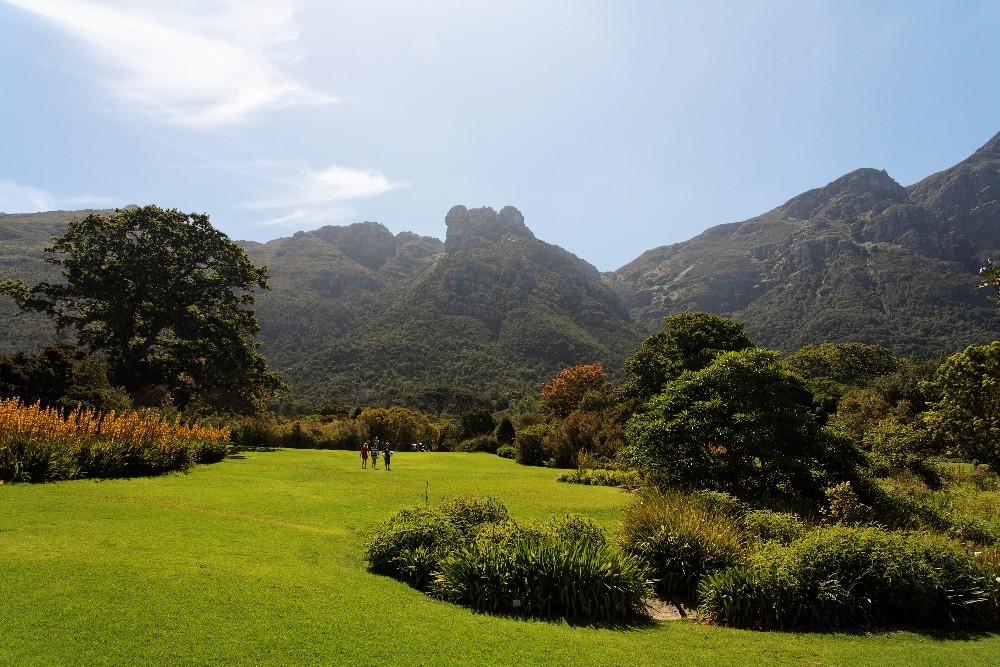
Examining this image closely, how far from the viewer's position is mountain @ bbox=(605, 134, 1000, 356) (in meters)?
86.9

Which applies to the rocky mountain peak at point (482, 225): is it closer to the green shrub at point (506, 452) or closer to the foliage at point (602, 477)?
the green shrub at point (506, 452)

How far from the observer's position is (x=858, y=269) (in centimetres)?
10694

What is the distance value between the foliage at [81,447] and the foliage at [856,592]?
14.0 metres

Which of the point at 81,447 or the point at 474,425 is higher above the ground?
the point at 81,447

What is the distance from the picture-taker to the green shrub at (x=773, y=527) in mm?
9141

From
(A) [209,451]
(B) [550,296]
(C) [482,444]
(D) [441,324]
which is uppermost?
(B) [550,296]

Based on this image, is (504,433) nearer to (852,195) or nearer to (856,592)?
(856,592)

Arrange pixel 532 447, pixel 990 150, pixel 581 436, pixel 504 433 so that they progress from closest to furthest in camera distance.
Result: pixel 581 436, pixel 532 447, pixel 504 433, pixel 990 150

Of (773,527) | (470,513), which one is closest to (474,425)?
(470,513)

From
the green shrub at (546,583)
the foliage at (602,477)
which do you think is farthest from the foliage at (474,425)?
the green shrub at (546,583)

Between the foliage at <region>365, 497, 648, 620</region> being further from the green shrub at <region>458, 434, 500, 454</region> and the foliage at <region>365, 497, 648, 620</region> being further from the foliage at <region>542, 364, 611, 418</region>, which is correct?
the foliage at <region>542, 364, 611, 418</region>

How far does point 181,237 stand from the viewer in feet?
107

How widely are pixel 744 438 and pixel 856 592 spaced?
6.25 metres

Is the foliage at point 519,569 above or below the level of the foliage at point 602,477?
above
